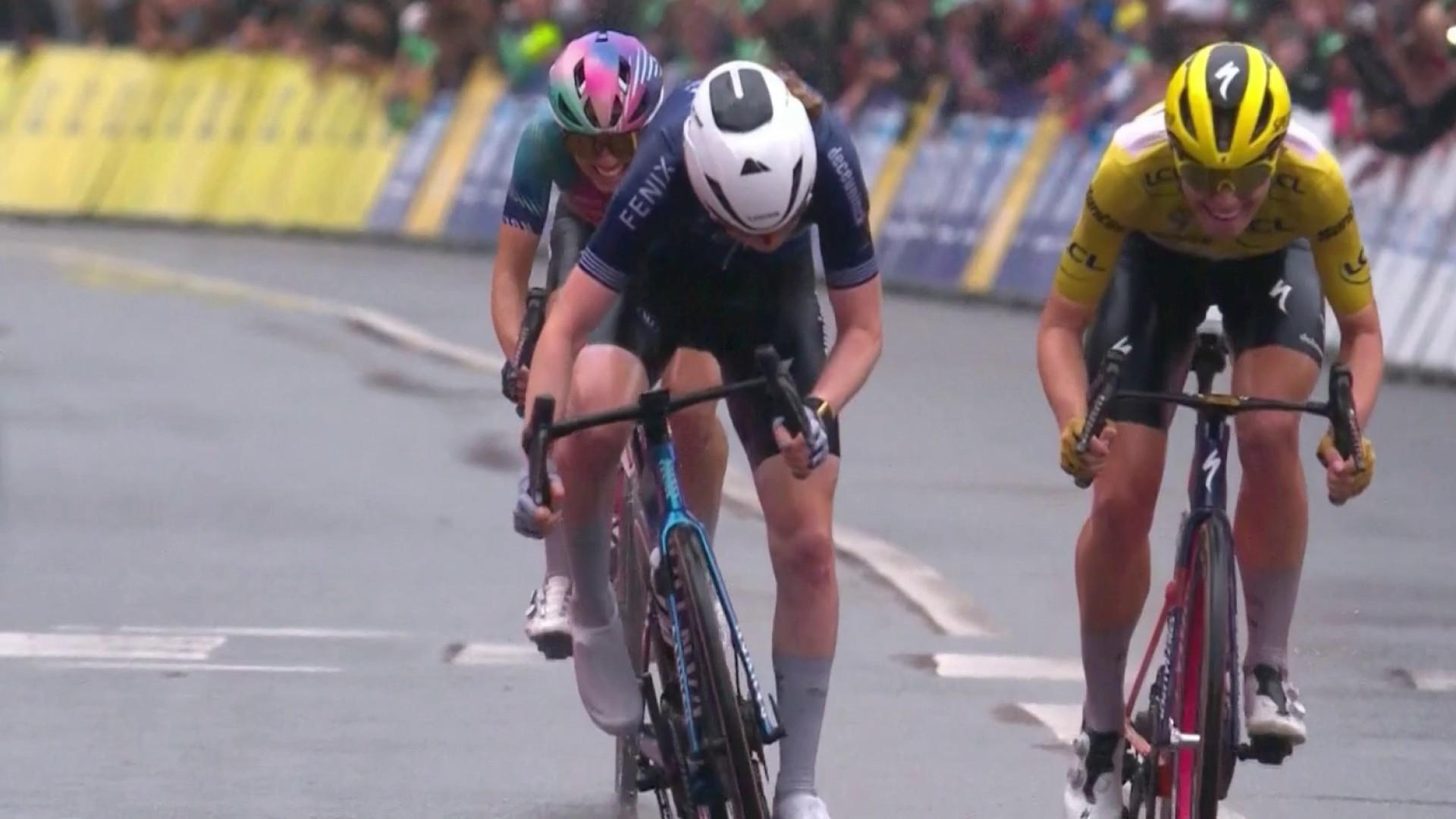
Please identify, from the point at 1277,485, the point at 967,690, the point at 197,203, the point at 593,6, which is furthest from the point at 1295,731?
the point at 197,203

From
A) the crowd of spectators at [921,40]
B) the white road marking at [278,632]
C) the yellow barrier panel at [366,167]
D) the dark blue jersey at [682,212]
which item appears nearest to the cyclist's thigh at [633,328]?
the dark blue jersey at [682,212]

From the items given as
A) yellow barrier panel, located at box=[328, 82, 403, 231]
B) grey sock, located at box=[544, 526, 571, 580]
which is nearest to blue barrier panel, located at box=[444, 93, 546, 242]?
yellow barrier panel, located at box=[328, 82, 403, 231]

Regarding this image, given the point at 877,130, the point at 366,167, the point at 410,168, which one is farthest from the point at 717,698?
the point at 366,167

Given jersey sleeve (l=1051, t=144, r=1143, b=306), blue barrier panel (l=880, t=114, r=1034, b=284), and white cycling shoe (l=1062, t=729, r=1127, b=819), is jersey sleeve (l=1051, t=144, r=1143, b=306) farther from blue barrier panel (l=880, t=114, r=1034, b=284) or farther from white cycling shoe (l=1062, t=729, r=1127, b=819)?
blue barrier panel (l=880, t=114, r=1034, b=284)

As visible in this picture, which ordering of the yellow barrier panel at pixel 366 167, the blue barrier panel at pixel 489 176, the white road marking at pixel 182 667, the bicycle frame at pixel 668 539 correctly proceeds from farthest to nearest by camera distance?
the yellow barrier panel at pixel 366 167 < the blue barrier panel at pixel 489 176 < the white road marking at pixel 182 667 < the bicycle frame at pixel 668 539

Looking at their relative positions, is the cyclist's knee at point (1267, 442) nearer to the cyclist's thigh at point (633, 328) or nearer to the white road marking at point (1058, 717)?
the cyclist's thigh at point (633, 328)

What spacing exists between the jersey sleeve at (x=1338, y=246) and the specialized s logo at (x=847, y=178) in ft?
3.11

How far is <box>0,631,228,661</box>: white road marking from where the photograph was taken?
994 centimetres

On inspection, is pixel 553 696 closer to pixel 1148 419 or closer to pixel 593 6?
pixel 1148 419

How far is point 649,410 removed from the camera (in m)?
6.88

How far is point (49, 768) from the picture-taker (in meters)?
8.27

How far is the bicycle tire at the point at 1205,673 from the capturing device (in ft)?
21.7

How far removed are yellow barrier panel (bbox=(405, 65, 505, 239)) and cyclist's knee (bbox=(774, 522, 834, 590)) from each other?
73.5 feet

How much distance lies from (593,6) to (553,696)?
1892cm
